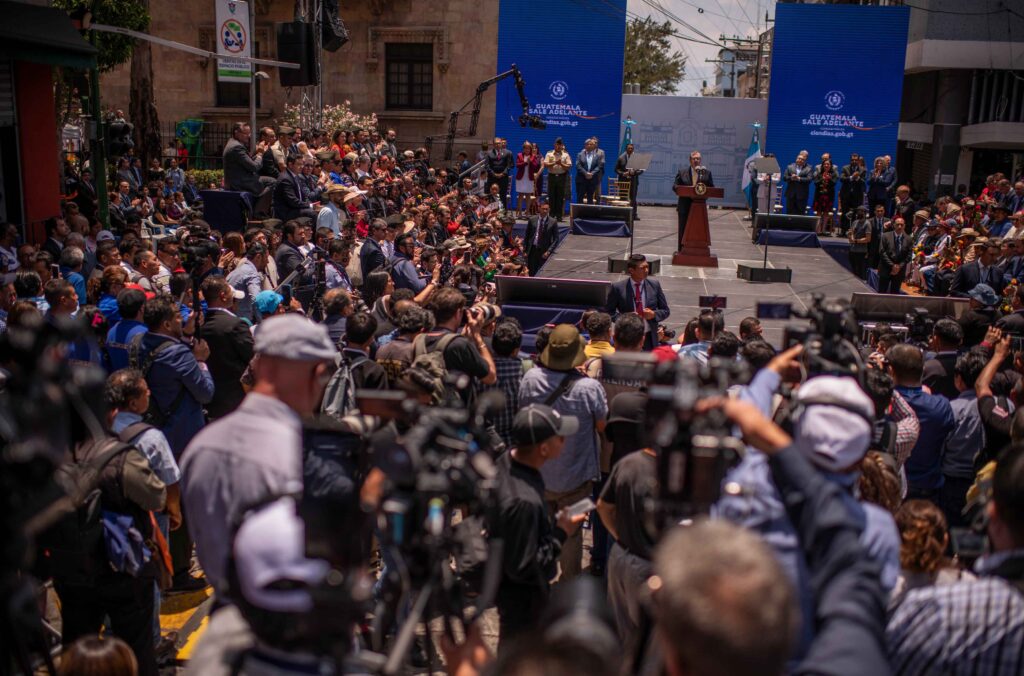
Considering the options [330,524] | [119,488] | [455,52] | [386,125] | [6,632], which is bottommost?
[119,488]

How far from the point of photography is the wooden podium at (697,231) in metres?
17.0

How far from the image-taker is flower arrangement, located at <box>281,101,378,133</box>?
80.3 feet

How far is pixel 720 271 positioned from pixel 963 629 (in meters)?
14.7

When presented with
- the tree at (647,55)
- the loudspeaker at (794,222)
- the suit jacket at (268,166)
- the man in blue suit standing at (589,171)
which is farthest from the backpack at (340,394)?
the tree at (647,55)

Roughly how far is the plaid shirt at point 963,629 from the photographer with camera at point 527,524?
1.45m

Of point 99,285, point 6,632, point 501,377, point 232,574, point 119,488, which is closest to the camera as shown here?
point 6,632

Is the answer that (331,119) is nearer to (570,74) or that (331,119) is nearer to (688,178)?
(570,74)

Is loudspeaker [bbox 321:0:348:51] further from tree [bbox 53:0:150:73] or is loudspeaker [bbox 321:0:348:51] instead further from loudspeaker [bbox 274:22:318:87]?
loudspeaker [bbox 274:22:318:87]

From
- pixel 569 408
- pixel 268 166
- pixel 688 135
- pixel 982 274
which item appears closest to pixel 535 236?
pixel 268 166

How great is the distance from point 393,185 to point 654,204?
36.6ft

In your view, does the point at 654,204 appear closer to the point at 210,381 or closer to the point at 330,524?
the point at 210,381

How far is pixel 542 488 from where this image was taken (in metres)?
4.07

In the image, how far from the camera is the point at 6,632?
7.44 feet

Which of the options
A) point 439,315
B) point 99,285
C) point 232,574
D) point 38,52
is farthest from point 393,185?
point 232,574
